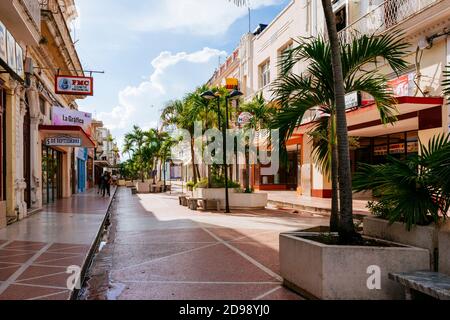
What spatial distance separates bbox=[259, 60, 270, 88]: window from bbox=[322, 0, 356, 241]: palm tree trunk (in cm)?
2281

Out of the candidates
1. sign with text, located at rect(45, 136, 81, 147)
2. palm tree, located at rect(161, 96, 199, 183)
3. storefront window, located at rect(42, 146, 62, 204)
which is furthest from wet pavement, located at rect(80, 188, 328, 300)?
palm tree, located at rect(161, 96, 199, 183)

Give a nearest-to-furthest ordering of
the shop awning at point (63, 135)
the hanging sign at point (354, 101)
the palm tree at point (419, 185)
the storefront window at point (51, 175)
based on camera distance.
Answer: the palm tree at point (419, 185) < the hanging sign at point (354, 101) < the shop awning at point (63, 135) < the storefront window at point (51, 175)

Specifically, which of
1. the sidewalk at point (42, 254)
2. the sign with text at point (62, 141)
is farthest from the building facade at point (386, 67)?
the sign with text at point (62, 141)

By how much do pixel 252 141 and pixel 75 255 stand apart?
13.4 metres

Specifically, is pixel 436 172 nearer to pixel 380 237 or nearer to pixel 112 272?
pixel 380 237

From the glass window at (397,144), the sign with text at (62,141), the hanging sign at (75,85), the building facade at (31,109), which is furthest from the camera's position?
the glass window at (397,144)

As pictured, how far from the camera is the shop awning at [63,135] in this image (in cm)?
1662

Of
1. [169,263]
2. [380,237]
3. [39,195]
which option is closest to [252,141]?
[39,195]

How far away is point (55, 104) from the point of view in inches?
807

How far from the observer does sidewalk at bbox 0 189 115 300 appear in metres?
4.79

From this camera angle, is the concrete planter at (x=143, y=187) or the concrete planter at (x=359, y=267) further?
the concrete planter at (x=143, y=187)

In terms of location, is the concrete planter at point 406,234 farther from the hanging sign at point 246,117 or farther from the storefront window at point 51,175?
the storefront window at point 51,175

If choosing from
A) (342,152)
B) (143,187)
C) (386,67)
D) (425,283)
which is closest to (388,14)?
(386,67)

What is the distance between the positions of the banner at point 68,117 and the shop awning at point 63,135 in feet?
3.56
